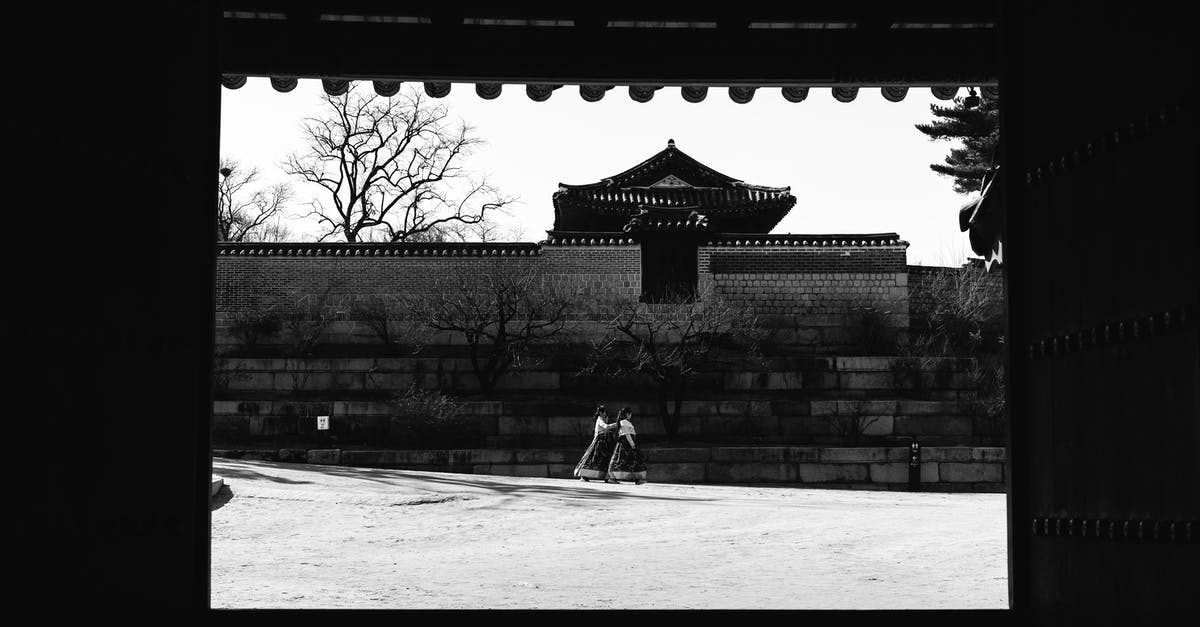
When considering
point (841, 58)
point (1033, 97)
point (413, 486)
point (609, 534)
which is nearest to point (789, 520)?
point (609, 534)

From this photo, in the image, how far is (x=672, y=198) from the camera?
98.0ft

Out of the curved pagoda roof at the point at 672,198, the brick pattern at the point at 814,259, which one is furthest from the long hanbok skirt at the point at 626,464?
the curved pagoda roof at the point at 672,198

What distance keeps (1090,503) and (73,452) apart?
7.13ft

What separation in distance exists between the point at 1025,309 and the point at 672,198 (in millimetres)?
26920

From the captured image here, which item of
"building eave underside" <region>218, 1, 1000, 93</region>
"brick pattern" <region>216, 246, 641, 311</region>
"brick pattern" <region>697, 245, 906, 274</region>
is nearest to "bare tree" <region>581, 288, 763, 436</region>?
"brick pattern" <region>216, 246, 641, 311</region>

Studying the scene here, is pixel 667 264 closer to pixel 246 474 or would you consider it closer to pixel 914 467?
pixel 914 467

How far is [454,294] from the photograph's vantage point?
90.0ft

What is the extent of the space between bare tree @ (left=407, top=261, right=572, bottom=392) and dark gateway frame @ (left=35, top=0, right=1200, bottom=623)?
74.5 ft

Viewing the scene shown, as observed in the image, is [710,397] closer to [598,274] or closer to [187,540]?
[598,274]

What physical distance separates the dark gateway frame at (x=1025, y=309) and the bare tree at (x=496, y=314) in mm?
22715

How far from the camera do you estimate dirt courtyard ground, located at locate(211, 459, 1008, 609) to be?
667 cm

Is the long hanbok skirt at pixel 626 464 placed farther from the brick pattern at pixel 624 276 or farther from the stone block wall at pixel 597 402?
the brick pattern at pixel 624 276

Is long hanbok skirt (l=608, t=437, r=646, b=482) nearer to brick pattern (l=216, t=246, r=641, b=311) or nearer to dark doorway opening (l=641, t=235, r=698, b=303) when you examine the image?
brick pattern (l=216, t=246, r=641, b=311)

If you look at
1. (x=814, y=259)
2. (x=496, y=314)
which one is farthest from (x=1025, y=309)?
(x=814, y=259)
